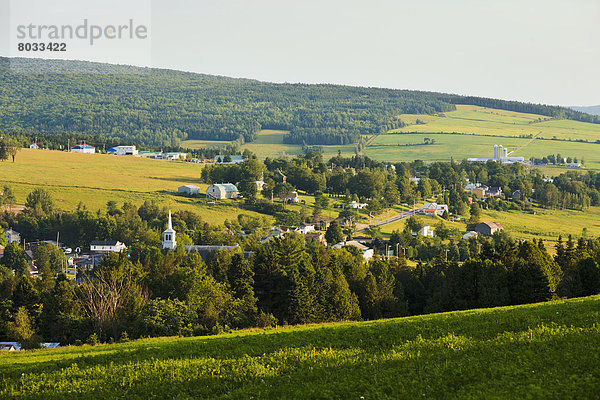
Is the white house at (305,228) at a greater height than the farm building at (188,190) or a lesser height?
lesser

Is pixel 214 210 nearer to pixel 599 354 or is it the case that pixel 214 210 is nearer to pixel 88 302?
pixel 88 302

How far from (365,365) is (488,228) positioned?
88.8 meters

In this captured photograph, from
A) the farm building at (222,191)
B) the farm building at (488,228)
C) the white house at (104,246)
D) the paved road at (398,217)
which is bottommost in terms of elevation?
the white house at (104,246)

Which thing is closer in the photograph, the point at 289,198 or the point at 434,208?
the point at 434,208

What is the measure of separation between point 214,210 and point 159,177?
106 feet

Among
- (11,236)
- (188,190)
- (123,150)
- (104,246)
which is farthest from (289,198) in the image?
(123,150)

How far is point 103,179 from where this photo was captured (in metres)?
125

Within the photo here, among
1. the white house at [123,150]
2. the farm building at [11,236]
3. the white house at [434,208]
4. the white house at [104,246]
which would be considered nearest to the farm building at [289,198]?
the white house at [434,208]

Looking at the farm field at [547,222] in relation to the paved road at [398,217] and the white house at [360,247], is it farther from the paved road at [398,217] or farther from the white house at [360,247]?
the white house at [360,247]

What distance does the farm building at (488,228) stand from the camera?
101537 mm

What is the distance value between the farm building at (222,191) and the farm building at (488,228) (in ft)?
136

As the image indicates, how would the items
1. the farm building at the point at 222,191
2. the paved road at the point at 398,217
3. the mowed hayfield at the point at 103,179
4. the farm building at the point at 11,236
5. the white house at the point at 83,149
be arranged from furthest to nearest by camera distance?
the white house at the point at 83,149, the farm building at the point at 222,191, the paved road at the point at 398,217, the mowed hayfield at the point at 103,179, the farm building at the point at 11,236

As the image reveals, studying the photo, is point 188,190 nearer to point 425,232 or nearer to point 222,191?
point 222,191

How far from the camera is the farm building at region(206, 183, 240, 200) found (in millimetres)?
116688
